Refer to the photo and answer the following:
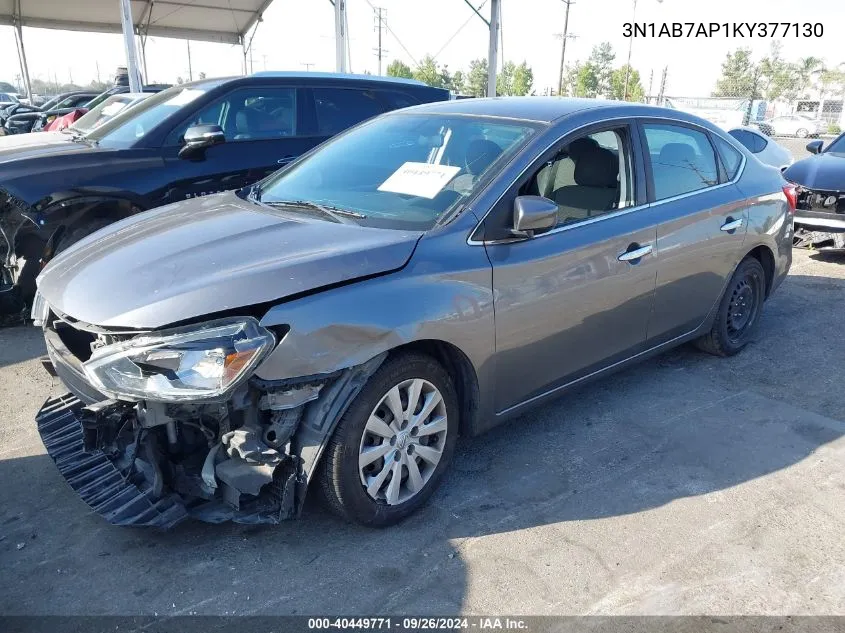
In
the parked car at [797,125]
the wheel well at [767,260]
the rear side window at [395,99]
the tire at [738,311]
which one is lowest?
the parked car at [797,125]

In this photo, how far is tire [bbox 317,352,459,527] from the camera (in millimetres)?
2734

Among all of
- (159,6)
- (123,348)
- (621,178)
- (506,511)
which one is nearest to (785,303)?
(621,178)

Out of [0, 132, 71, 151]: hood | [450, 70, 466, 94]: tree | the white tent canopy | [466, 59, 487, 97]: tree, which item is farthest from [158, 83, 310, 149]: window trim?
[466, 59, 487, 97]: tree

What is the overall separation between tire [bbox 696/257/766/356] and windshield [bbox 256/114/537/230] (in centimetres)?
216

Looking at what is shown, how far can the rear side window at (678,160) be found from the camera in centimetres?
405

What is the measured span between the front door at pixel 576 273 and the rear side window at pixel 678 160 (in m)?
0.21

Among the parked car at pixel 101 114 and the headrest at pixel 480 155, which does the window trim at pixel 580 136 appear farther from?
the parked car at pixel 101 114

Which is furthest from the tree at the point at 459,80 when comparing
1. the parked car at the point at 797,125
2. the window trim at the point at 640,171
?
the window trim at the point at 640,171

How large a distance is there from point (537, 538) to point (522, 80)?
2888 inches

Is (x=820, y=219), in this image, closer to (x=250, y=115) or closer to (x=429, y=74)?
(x=250, y=115)

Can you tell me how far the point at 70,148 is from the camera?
229 inches

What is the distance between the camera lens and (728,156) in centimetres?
471

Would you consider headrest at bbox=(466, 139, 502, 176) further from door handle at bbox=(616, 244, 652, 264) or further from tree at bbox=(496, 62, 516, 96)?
tree at bbox=(496, 62, 516, 96)

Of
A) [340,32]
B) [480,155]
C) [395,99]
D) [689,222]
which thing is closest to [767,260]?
[689,222]
